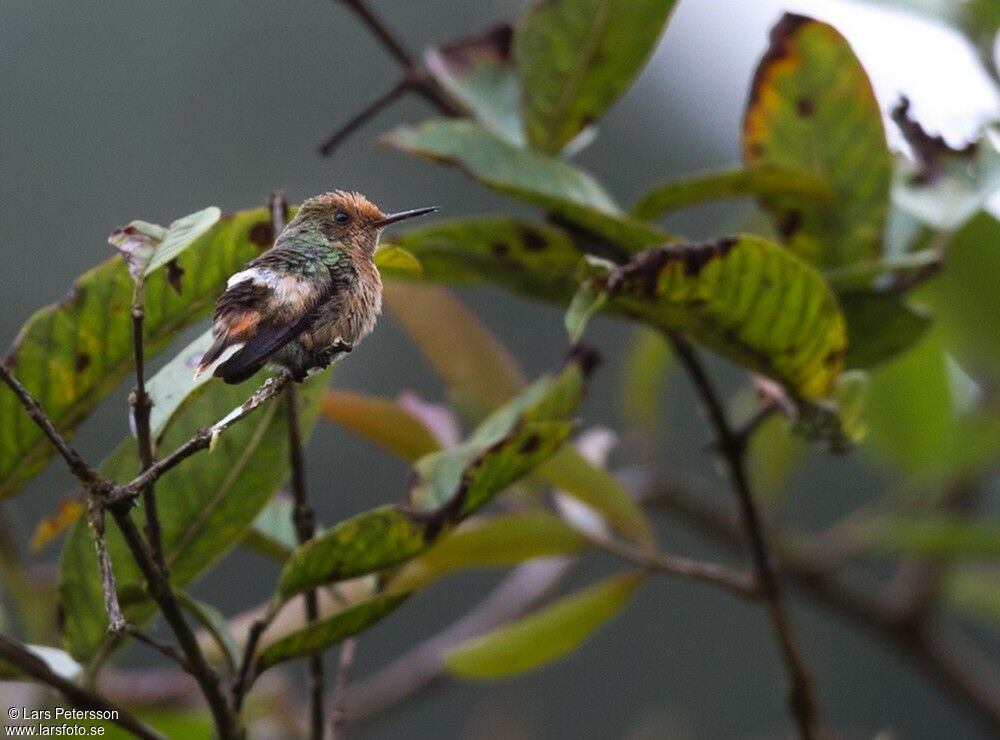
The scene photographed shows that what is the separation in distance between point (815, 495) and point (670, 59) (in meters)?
1.95

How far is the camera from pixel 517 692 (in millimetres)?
3588

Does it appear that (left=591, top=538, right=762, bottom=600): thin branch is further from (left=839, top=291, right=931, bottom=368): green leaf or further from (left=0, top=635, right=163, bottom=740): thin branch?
(left=0, top=635, right=163, bottom=740): thin branch

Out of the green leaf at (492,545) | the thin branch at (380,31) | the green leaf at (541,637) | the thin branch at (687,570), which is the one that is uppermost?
the thin branch at (380,31)

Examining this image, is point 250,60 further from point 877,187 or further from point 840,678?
point 877,187

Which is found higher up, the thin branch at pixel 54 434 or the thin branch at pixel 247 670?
the thin branch at pixel 54 434

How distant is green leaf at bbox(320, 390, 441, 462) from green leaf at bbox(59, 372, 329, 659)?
30 centimetres

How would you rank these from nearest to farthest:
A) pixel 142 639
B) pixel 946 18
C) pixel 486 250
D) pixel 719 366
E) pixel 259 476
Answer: pixel 142 639, pixel 259 476, pixel 486 250, pixel 946 18, pixel 719 366

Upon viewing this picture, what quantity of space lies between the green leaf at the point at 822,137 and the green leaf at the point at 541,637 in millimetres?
500

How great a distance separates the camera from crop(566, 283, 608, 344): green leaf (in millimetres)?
1114

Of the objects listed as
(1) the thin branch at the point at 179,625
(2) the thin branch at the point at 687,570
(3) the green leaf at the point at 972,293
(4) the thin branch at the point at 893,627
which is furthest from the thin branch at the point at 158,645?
(4) the thin branch at the point at 893,627

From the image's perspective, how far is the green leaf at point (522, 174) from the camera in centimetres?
141

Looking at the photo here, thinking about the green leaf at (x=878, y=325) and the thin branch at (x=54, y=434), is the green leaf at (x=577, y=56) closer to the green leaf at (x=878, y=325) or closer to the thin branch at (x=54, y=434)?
the green leaf at (x=878, y=325)

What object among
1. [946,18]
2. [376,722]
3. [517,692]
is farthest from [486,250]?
[517,692]

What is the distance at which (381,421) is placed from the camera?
159 cm
